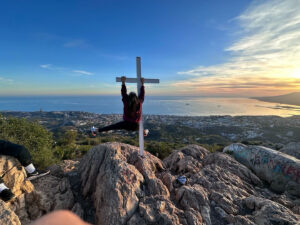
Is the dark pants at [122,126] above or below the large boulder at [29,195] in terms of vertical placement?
above

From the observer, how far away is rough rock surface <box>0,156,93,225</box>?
452 centimetres

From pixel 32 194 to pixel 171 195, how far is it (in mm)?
5073

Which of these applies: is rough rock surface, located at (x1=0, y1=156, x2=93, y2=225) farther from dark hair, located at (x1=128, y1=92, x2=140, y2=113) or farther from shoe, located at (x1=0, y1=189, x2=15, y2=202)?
dark hair, located at (x1=128, y1=92, x2=140, y2=113)

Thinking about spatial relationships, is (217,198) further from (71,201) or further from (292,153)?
(292,153)

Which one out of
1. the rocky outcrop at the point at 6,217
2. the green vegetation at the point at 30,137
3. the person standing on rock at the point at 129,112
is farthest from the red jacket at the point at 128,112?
the green vegetation at the point at 30,137

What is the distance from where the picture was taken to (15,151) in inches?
194

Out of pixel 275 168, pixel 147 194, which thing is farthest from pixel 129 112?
pixel 275 168

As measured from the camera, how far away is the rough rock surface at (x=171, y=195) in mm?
4469

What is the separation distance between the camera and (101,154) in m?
6.47

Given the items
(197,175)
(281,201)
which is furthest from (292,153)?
(197,175)

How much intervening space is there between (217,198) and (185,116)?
72.3 metres

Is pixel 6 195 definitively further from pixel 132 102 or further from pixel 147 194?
pixel 132 102

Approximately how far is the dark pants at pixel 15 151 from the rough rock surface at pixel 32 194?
22 centimetres

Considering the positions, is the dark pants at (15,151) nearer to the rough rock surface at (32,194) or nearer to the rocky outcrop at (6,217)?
the rough rock surface at (32,194)
